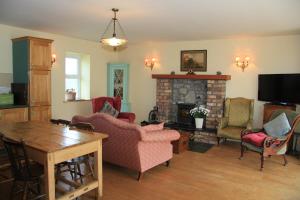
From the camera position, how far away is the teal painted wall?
16.1 ft

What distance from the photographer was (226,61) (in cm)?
623

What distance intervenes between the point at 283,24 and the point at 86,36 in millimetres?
4451

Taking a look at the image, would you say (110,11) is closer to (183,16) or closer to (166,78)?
(183,16)

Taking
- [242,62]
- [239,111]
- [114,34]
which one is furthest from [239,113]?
[114,34]

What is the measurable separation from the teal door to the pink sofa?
360 cm

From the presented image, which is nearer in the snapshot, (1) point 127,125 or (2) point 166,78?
(1) point 127,125

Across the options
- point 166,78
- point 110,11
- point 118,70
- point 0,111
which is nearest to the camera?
point 110,11

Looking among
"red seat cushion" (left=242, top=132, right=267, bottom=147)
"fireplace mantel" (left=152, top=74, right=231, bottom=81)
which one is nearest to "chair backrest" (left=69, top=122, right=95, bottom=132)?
"red seat cushion" (left=242, top=132, right=267, bottom=147)

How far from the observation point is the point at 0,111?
447 centimetres

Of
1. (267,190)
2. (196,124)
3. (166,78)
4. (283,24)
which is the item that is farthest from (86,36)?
(267,190)

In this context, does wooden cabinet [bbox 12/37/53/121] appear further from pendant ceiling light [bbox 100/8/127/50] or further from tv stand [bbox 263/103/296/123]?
tv stand [bbox 263/103/296/123]

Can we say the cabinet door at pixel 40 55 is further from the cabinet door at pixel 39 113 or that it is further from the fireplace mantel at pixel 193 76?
the fireplace mantel at pixel 193 76

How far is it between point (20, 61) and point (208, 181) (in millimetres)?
4295

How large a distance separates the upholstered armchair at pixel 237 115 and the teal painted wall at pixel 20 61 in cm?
429
